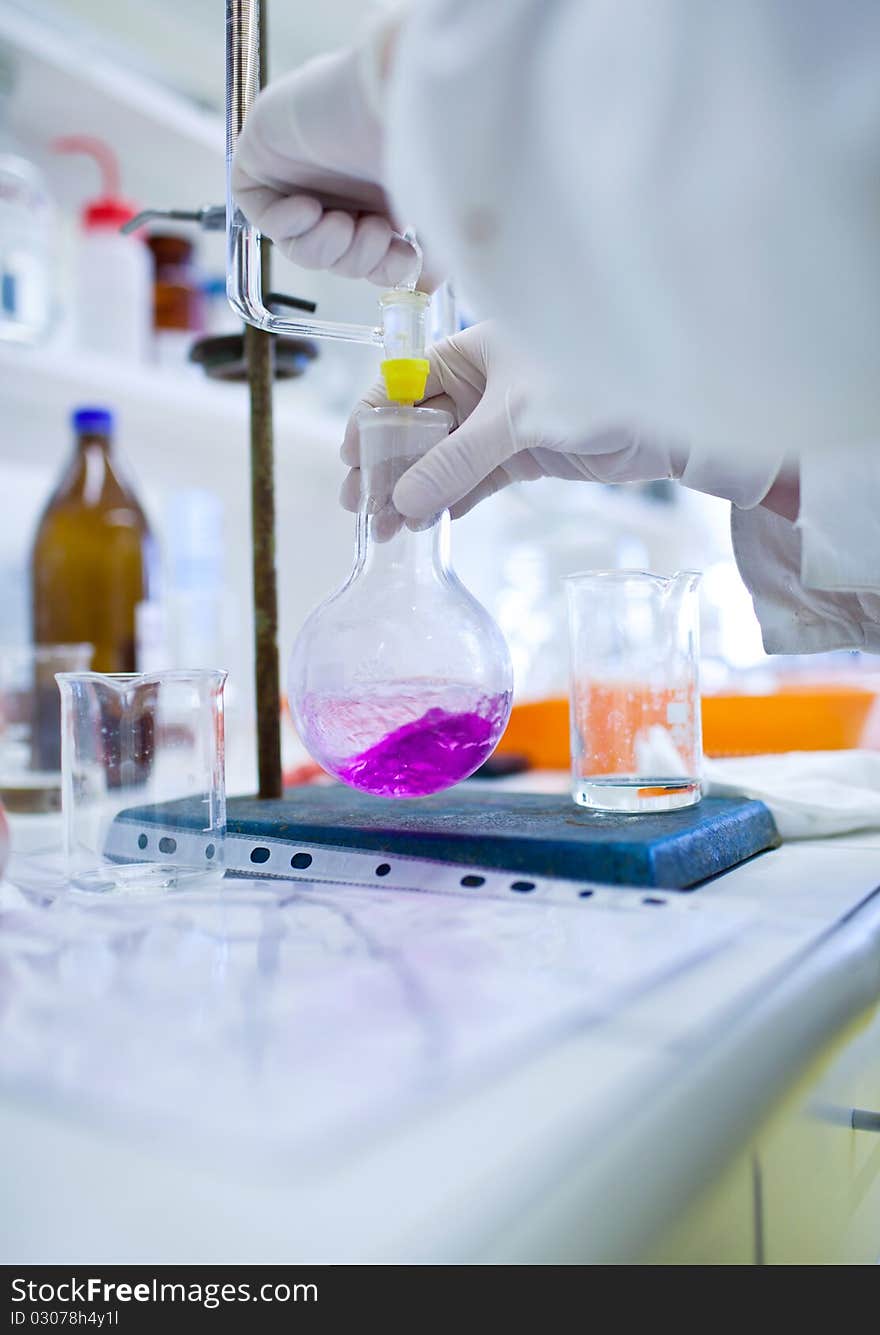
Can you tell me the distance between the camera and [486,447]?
0.69 m

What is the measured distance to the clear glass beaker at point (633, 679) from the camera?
0.73m

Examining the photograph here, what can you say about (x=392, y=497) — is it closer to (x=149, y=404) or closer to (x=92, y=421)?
(x=92, y=421)

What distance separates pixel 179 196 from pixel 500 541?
3.21 ft

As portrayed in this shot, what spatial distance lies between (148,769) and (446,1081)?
40 cm

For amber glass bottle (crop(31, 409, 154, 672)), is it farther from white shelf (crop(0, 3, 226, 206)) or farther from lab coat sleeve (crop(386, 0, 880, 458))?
lab coat sleeve (crop(386, 0, 880, 458))

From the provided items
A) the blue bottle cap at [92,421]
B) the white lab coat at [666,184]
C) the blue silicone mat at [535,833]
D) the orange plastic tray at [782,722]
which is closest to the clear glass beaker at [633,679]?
the blue silicone mat at [535,833]

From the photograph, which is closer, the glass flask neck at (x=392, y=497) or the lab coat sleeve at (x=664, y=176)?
the lab coat sleeve at (x=664, y=176)

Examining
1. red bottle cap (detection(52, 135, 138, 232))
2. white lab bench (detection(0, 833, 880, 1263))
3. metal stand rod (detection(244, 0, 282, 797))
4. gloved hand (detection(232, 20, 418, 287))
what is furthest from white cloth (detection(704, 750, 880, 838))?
red bottle cap (detection(52, 135, 138, 232))

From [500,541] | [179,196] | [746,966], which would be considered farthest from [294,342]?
[500,541]

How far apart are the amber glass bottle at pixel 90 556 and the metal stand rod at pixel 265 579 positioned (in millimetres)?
635

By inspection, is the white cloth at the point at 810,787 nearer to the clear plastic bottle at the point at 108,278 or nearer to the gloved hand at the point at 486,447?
the gloved hand at the point at 486,447

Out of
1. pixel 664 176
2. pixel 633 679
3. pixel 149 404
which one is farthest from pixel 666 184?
pixel 149 404

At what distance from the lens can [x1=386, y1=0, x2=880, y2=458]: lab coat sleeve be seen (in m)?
0.40
